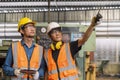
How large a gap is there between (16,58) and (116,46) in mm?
9298

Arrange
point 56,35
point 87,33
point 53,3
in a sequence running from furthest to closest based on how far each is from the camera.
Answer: point 53,3
point 56,35
point 87,33

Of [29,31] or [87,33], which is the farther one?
[29,31]

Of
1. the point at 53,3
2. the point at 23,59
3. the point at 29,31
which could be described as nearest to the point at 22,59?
the point at 23,59

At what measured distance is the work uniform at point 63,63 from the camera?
8.54 ft

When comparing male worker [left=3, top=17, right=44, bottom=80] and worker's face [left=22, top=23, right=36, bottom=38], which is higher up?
worker's face [left=22, top=23, right=36, bottom=38]

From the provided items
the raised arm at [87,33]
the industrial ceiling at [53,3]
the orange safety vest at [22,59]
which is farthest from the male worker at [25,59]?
the industrial ceiling at [53,3]

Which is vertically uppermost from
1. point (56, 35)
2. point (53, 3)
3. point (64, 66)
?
point (53, 3)

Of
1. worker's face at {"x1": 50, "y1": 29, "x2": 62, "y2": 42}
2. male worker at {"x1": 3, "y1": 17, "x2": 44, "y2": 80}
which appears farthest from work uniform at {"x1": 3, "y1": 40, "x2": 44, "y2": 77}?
worker's face at {"x1": 50, "y1": 29, "x2": 62, "y2": 42}

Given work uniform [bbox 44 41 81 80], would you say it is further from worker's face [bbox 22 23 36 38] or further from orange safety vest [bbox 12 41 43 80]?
worker's face [bbox 22 23 36 38]

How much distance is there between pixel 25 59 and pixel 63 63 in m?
0.36

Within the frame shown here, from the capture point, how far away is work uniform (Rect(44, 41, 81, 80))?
260 cm

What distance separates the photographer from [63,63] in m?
2.61

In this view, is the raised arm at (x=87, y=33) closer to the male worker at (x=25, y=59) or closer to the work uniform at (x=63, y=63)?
the work uniform at (x=63, y=63)

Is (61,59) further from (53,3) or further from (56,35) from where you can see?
(53,3)
